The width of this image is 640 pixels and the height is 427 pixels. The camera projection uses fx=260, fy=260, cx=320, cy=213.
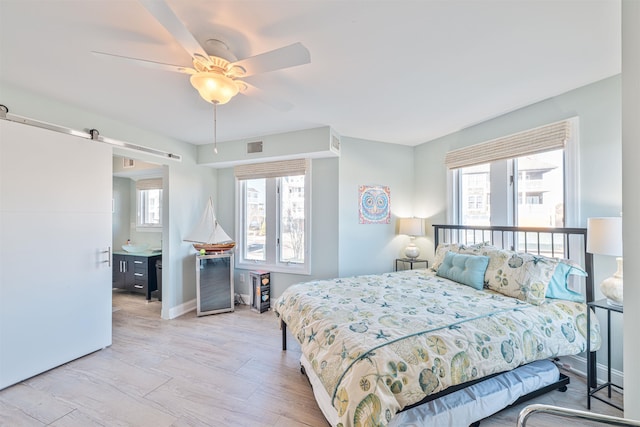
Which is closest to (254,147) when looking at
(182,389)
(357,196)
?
(357,196)

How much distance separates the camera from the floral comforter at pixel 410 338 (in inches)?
52.3

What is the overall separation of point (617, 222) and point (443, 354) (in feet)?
5.00

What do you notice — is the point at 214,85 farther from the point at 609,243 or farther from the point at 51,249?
the point at 609,243

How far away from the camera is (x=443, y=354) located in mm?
1488

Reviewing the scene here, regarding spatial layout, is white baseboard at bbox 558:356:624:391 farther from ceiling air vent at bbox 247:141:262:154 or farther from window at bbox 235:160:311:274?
ceiling air vent at bbox 247:141:262:154

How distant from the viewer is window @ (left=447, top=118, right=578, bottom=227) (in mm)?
2434

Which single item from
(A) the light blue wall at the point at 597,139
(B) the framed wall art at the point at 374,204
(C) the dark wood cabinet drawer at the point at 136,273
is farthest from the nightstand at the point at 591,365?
(C) the dark wood cabinet drawer at the point at 136,273

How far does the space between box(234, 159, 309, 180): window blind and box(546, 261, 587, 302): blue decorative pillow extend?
2942mm

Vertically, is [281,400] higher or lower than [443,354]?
lower

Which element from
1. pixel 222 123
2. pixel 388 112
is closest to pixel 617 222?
pixel 388 112

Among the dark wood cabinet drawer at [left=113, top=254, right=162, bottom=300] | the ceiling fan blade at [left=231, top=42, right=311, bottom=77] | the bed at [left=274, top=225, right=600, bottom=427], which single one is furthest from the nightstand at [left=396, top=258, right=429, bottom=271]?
the dark wood cabinet drawer at [left=113, top=254, right=162, bottom=300]

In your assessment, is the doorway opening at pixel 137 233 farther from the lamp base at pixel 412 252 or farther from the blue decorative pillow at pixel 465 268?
the blue decorative pillow at pixel 465 268

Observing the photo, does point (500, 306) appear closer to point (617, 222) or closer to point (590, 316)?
point (590, 316)

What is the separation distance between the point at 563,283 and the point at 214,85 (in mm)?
3176
